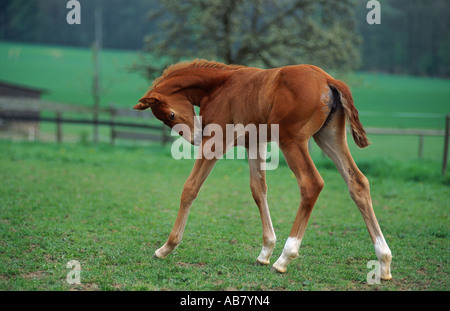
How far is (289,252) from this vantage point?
4.08 metres

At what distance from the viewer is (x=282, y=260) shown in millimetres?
4160

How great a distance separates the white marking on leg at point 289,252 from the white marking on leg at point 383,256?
73 centimetres

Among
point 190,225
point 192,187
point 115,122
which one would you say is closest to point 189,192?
point 192,187

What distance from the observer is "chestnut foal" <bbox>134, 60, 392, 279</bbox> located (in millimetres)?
4051

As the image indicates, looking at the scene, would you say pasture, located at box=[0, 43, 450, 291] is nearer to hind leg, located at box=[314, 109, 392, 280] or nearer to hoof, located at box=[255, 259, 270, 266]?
hoof, located at box=[255, 259, 270, 266]

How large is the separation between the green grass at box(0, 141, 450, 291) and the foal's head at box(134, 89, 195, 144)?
57.9 inches

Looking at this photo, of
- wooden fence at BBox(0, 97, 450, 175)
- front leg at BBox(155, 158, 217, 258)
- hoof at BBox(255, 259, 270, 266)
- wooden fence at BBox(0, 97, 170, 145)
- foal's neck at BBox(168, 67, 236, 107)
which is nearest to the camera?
front leg at BBox(155, 158, 217, 258)

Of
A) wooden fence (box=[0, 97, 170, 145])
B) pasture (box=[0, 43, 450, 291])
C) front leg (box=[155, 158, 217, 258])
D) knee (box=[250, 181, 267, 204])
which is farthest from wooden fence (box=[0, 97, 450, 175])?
front leg (box=[155, 158, 217, 258])

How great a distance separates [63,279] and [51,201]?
11.3ft

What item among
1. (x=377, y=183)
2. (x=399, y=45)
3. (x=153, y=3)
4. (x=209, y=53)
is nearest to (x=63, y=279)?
(x=377, y=183)

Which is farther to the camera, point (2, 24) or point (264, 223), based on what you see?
point (2, 24)

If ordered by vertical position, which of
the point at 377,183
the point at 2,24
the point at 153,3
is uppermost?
the point at 153,3

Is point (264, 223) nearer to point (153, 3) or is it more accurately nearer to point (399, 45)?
point (153, 3)
